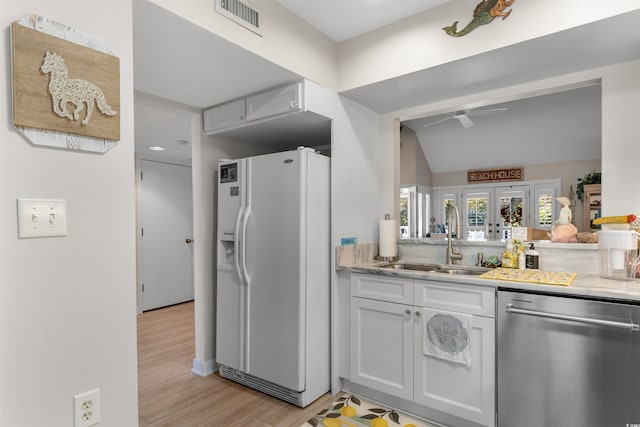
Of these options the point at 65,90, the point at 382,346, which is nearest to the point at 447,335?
the point at 382,346

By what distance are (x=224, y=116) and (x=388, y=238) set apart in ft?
5.35

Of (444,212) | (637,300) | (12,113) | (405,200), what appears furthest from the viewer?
(444,212)

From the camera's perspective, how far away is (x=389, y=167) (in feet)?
9.66

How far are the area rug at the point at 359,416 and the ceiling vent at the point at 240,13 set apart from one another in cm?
236

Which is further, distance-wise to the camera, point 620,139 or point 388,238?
point 388,238

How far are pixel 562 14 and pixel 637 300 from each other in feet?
4.66

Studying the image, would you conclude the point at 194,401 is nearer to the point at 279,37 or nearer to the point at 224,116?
the point at 224,116

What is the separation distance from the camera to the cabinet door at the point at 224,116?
2.60 meters

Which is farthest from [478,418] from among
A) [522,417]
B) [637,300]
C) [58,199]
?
[58,199]

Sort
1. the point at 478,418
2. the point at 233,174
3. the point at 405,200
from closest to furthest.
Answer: the point at 478,418
the point at 233,174
the point at 405,200

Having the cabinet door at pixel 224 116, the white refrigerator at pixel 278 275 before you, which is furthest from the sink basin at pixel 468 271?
the cabinet door at pixel 224 116


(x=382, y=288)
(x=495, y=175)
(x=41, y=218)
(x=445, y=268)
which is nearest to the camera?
(x=41, y=218)

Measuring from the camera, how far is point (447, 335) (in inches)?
78.9

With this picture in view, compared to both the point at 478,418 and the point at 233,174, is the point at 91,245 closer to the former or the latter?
the point at 233,174
